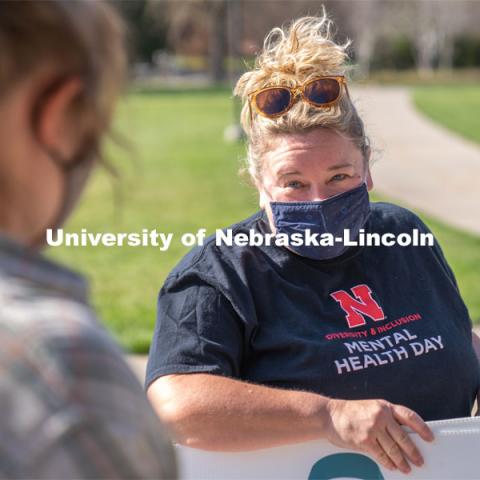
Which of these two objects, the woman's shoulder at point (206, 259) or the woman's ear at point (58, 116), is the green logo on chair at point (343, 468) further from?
the woman's ear at point (58, 116)

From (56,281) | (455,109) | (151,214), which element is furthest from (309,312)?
(455,109)

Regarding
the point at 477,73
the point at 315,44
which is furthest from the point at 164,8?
the point at 315,44

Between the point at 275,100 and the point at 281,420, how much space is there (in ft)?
2.92

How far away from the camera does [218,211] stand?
11.0 m

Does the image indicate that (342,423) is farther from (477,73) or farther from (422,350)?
(477,73)

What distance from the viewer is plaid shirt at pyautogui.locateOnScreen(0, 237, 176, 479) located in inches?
35.2

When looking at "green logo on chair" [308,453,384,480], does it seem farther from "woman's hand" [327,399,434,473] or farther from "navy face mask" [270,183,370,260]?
"navy face mask" [270,183,370,260]

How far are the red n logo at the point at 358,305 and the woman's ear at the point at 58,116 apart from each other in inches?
56.8

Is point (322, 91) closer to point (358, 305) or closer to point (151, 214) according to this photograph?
point (358, 305)

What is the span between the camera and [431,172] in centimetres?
1442

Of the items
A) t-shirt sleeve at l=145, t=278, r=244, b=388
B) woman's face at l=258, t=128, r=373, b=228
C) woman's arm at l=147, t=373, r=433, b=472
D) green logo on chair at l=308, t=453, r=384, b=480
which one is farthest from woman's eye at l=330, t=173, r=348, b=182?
green logo on chair at l=308, t=453, r=384, b=480

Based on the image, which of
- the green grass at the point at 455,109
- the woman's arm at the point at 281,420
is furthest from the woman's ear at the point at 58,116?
the green grass at the point at 455,109

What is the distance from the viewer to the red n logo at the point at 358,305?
236 centimetres

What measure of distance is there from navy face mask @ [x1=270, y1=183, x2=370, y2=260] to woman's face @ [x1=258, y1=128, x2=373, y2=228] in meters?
0.03
